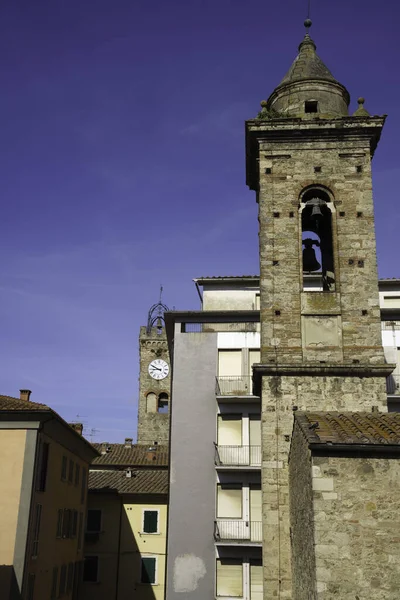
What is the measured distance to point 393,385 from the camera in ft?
90.5

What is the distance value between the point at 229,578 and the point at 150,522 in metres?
11.6

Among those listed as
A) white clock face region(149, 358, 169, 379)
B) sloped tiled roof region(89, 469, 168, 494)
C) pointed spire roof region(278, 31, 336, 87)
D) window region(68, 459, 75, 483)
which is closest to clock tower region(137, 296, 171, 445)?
white clock face region(149, 358, 169, 379)

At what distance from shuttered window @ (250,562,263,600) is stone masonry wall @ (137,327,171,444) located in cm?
3239

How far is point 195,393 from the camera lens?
92.9 feet

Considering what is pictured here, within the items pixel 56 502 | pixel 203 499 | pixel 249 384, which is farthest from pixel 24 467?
pixel 249 384

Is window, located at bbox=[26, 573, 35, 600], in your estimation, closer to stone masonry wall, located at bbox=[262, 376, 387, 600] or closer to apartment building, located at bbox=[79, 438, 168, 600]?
stone masonry wall, located at bbox=[262, 376, 387, 600]

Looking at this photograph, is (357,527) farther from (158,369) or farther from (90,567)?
(158,369)

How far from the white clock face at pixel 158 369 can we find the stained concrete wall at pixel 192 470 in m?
33.5

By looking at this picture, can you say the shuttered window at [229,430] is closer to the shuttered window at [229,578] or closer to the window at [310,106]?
the shuttered window at [229,578]

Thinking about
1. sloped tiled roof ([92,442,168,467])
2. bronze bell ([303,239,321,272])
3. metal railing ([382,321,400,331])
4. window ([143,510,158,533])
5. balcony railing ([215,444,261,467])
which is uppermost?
metal railing ([382,321,400,331])

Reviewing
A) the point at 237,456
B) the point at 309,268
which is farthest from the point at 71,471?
the point at 309,268

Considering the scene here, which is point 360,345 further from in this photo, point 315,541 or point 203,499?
point 203,499

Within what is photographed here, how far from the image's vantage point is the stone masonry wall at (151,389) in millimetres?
59969

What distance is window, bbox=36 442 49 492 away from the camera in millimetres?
24406
